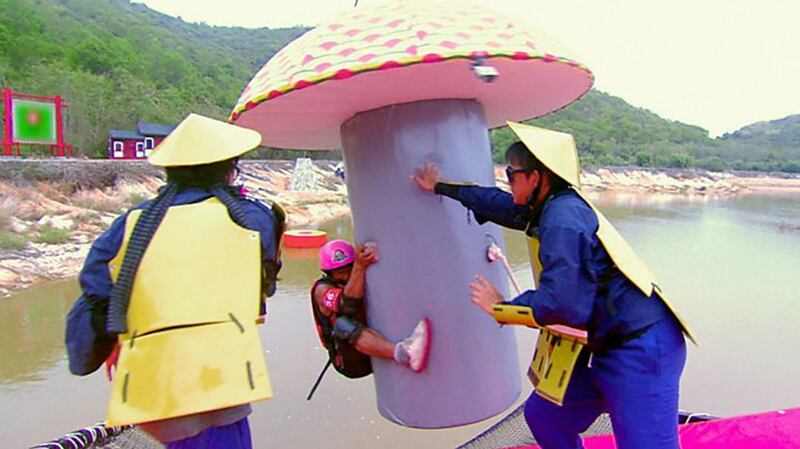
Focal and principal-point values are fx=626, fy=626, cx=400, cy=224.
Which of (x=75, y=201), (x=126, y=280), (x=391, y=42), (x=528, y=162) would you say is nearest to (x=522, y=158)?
(x=528, y=162)

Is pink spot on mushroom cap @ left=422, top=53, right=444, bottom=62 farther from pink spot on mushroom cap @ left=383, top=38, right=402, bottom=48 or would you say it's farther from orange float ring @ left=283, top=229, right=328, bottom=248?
orange float ring @ left=283, top=229, right=328, bottom=248

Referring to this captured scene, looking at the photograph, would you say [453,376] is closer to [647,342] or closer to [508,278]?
[508,278]

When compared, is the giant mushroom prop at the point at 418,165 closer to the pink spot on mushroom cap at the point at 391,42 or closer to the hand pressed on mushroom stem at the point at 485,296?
the pink spot on mushroom cap at the point at 391,42

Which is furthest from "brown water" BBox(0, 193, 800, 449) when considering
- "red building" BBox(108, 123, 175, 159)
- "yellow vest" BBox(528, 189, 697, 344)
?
"red building" BBox(108, 123, 175, 159)

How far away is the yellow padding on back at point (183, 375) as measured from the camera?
68.4 inches

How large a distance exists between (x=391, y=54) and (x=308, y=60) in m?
0.35

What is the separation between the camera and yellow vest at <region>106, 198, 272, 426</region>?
1741mm

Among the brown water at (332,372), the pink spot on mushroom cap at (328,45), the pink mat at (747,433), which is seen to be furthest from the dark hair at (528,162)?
the brown water at (332,372)

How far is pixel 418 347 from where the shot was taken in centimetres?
271

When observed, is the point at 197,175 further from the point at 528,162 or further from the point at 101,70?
the point at 101,70

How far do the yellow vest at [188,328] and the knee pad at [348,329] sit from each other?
1.05 m

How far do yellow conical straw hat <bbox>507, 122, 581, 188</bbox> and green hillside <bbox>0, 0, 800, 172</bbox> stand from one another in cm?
1202

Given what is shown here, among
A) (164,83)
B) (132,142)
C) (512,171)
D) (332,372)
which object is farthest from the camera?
(164,83)

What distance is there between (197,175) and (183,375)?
1.99ft
